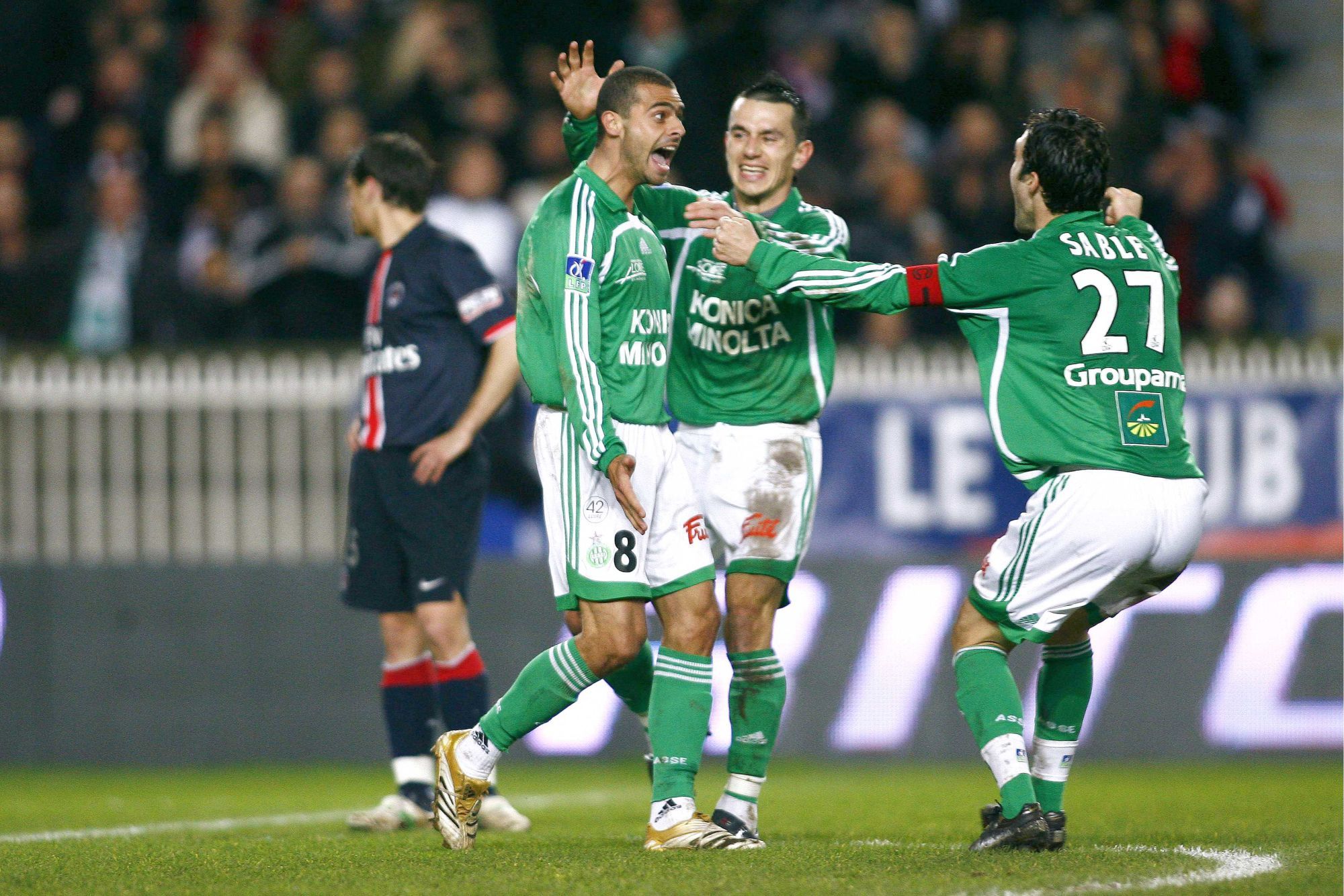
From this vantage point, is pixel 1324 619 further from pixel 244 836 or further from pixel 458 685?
pixel 244 836

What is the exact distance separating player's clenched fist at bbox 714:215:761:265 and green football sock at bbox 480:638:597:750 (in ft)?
4.48

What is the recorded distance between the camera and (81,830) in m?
7.00

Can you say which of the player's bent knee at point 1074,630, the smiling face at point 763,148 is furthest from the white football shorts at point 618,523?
the player's bent knee at point 1074,630

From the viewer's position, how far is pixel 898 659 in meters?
10.4

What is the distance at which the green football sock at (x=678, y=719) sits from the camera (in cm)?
561

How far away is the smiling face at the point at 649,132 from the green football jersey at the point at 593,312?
0.14 metres

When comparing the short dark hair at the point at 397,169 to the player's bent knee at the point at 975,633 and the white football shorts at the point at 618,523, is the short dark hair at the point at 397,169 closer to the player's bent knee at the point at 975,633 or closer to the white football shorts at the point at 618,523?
the white football shorts at the point at 618,523

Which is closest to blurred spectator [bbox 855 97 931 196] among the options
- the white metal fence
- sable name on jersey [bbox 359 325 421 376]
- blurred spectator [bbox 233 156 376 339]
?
the white metal fence

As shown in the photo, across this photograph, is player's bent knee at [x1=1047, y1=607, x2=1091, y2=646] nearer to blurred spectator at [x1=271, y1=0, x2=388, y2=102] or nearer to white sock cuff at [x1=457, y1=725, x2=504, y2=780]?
white sock cuff at [x1=457, y1=725, x2=504, y2=780]

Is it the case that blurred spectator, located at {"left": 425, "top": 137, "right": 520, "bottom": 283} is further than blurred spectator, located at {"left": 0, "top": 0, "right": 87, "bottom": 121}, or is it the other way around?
blurred spectator, located at {"left": 0, "top": 0, "right": 87, "bottom": 121}

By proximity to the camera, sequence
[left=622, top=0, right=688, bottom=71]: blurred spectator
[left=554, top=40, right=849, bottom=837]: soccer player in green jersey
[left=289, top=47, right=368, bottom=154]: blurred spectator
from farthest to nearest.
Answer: [left=289, top=47, right=368, bottom=154]: blurred spectator
[left=622, top=0, right=688, bottom=71]: blurred spectator
[left=554, top=40, right=849, bottom=837]: soccer player in green jersey

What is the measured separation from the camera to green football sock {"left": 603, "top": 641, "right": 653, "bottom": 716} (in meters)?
6.48

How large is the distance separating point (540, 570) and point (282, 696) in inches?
68.0

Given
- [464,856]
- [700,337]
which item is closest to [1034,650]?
[700,337]
